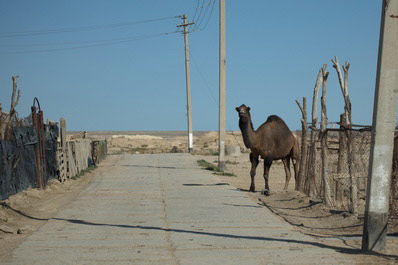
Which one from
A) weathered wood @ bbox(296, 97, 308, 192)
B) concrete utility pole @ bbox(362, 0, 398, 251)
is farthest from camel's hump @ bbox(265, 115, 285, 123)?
concrete utility pole @ bbox(362, 0, 398, 251)

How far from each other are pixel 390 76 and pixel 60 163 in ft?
45.5

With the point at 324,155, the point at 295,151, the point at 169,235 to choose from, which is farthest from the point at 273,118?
the point at 169,235

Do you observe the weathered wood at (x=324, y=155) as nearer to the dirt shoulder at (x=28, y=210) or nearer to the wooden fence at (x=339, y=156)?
the wooden fence at (x=339, y=156)

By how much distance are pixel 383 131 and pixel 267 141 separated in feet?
27.7

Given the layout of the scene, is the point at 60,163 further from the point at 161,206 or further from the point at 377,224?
the point at 377,224

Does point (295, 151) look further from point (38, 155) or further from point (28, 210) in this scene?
point (28, 210)

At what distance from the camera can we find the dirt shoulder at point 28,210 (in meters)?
9.57

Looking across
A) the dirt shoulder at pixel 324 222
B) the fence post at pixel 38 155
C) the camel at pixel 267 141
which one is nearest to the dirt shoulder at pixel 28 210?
the fence post at pixel 38 155

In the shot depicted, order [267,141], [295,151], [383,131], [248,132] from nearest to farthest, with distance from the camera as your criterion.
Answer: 1. [383,131]
2. [248,132]
3. [267,141]
4. [295,151]

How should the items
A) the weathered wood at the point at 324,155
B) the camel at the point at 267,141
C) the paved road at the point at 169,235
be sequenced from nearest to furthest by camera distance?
the paved road at the point at 169,235
the weathered wood at the point at 324,155
the camel at the point at 267,141

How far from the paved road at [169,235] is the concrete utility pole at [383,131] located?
2.43ft

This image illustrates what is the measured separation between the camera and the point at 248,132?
15.7 meters

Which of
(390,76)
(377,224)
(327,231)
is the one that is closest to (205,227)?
(327,231)

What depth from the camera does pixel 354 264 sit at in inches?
290
